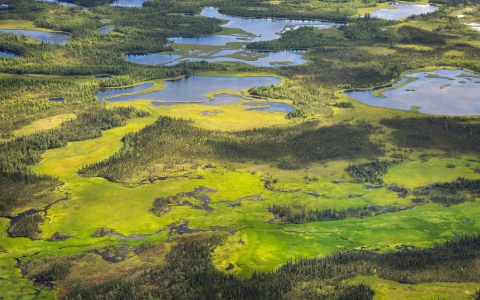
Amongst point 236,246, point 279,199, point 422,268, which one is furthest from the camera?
point 279,199

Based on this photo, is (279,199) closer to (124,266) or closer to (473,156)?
(124,266)

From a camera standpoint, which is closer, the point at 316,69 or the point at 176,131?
the point at 176,131

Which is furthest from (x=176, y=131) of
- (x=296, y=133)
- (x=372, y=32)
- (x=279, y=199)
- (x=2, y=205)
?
(x=372, y=32)

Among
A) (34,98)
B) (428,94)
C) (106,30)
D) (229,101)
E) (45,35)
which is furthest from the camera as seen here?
(106,30)

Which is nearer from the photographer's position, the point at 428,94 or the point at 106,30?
the point at 428,94

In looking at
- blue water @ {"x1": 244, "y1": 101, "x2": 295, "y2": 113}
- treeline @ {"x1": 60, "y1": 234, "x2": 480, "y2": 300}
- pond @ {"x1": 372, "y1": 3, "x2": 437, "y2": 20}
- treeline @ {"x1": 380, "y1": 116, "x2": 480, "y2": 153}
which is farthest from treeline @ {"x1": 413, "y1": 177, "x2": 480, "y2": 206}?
pond @ {"x1": 372, "y1": 3, "x2": 437, "y2": 20}

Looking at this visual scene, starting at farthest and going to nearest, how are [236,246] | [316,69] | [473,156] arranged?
1. [316,69]
2. [473,156]
3. [236,246]

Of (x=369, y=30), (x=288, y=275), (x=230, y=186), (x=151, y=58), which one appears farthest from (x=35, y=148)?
(x=369, y=30)

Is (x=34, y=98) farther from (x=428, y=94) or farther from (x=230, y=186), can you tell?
(x=428, y=94)
